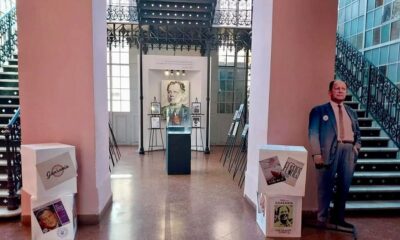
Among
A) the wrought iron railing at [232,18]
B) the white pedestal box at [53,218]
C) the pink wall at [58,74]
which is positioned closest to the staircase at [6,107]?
the pink wall at [58,74]

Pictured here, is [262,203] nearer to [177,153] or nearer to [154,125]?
[177,153]

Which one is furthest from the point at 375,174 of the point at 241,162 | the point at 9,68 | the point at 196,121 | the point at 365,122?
the point at 9,68

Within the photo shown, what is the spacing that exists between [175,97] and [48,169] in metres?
5.47

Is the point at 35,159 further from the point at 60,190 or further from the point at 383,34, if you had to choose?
the point at 383,34

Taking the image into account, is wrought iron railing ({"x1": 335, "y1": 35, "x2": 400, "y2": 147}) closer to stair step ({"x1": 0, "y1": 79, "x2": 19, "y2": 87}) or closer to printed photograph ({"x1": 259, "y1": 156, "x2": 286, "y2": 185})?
printed photograph ({"x1": 259, "y1": 156, "x2": 286, "y2": 185})

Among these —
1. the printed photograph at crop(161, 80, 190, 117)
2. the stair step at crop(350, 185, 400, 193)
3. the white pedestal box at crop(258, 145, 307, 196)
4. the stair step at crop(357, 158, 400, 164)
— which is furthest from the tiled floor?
the printed photograph at crop(161, 80, 190, 117)

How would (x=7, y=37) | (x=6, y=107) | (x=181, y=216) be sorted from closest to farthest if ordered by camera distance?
(x=181, y=216)
(x=6, y=107)
(x=7, y=37)

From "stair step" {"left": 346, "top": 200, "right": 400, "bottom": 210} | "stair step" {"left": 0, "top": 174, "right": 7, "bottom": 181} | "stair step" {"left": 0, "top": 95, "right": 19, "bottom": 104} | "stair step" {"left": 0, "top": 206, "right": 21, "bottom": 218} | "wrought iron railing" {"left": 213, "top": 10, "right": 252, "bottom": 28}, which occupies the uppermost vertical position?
"wrought iron railing" {"left": 213, "top": 10, "right": 252, "bottom": 28}

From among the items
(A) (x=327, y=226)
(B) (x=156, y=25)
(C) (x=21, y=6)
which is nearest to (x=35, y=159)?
(C) (x=21, y=6)

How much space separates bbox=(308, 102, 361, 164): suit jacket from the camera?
309 centimetres

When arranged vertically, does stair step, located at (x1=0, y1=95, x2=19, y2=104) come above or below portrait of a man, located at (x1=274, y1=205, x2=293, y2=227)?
above

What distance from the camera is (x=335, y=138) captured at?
309cm

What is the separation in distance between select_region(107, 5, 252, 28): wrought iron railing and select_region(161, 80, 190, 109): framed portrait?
5.99 ft

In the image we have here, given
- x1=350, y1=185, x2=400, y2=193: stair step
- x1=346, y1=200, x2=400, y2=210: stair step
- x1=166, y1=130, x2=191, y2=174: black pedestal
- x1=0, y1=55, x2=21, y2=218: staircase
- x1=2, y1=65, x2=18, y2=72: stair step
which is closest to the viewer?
x1=0, y1=55, x2=21, y2=218: staircase
